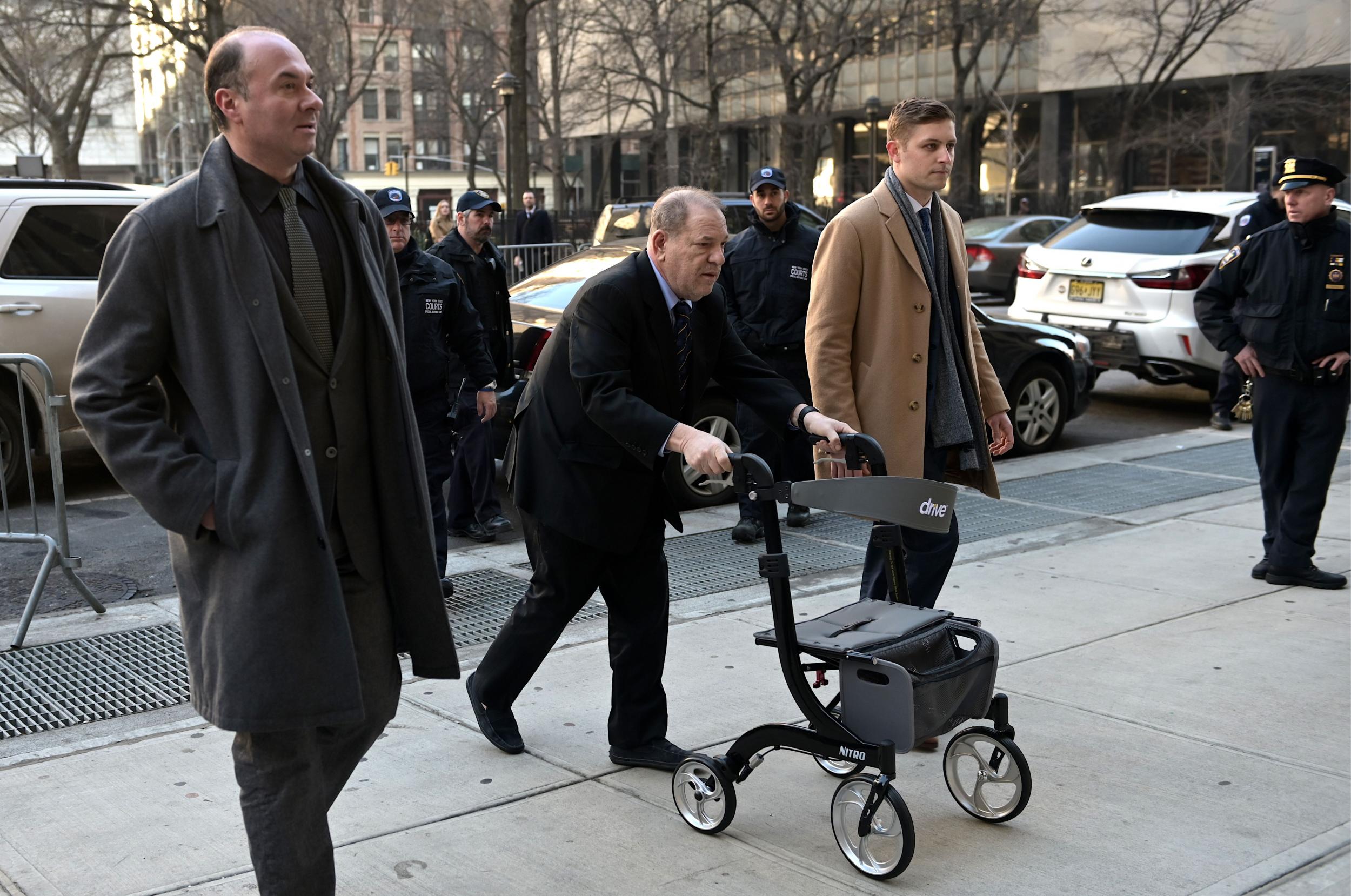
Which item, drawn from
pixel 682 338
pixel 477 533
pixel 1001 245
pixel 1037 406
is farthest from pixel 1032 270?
pixel 682 338

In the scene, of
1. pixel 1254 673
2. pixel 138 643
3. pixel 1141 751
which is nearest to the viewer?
pixel 1141 751

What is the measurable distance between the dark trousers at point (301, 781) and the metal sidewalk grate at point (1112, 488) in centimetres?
615

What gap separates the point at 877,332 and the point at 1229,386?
6840 millimetres

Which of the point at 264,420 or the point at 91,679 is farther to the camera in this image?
the point at 91,679

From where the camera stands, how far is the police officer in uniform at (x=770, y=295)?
25.0ft

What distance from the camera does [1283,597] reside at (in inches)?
253

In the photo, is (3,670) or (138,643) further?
(138,643)

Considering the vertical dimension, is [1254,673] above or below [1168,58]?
below

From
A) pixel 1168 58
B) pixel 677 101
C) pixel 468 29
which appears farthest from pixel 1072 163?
pixel 468 29

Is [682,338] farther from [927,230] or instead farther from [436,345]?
[436,345]

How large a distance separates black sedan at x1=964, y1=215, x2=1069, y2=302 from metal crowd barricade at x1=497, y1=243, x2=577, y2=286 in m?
6.07

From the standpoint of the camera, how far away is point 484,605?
6.34 m

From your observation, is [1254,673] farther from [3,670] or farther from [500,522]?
[3,670]

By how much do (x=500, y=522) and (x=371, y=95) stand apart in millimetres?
87920
